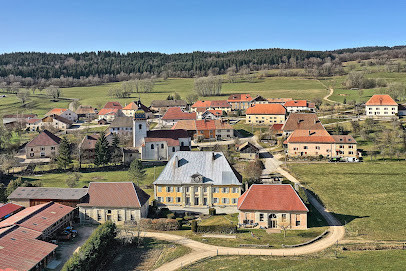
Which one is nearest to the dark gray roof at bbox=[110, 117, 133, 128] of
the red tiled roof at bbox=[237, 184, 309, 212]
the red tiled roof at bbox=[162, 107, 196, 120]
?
the red tiled roof at bbox=[162, 107, 196, 120]

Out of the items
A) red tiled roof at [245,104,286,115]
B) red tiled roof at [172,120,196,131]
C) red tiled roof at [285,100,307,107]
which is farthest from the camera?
red tiled roof at [285,100,307,107]

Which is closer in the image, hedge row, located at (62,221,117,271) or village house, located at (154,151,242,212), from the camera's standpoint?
hedge row, located at (62,221,117,271)

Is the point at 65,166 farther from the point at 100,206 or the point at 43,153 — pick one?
the point at 100,206

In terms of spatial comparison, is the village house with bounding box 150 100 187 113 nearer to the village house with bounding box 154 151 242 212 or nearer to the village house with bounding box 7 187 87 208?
the village house with bounding box 154 151 242 212

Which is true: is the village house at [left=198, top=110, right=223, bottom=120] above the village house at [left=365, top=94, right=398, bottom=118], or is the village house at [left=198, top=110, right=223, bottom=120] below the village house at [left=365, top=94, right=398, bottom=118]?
below

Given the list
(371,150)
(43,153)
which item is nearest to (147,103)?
(43,153)

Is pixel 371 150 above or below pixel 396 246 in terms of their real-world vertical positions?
above

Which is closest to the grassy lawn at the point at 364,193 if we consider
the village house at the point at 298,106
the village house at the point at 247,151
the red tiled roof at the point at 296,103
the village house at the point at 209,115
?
the village house at the point at 247,151
